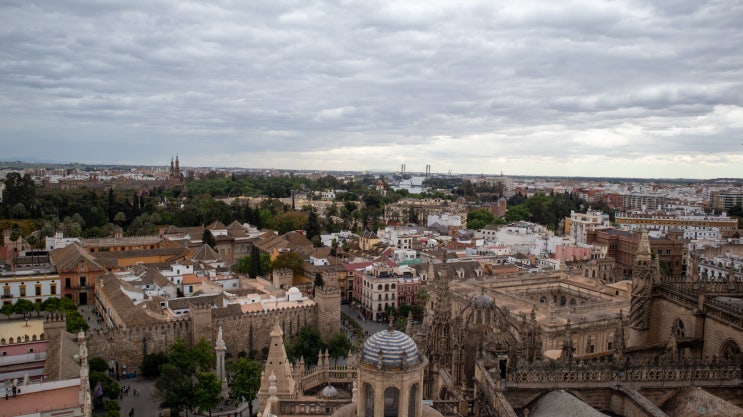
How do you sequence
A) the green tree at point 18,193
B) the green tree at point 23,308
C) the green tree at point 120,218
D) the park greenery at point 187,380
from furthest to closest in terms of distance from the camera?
the green tree at point 120,218 < the green tree at point 18,193 < the green tree at point 23,308 < the park greenery at point 187,380

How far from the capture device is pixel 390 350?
8320 mm

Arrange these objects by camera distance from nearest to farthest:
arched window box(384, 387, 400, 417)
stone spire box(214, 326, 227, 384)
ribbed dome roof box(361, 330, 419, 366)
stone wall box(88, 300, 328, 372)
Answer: ribbed dome roof box(361, 330, 419, 366) → arched window box(384, 387, 400, 417) → stone spire box(214, 326, 227, 384) → stone wall box(88, 300, 328, 372)

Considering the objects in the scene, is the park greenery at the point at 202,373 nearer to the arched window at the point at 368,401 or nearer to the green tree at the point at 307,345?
the green tree at the point at 307,345

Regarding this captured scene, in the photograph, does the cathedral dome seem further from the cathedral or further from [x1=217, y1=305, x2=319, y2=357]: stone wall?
[x1=217, y1=305, x2=319, y2=357]: stone wall

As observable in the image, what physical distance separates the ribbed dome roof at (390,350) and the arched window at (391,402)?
0.47 meters

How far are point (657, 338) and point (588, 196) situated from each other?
159 m

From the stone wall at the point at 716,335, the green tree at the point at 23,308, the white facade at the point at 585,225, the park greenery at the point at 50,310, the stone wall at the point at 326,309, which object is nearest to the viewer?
the stone wall at the point at 716,335

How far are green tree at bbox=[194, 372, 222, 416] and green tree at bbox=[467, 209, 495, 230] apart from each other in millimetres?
70774

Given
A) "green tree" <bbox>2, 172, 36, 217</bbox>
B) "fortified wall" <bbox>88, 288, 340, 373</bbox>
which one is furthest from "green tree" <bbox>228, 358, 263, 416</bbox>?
"green tree" <bbox>2, 172, 36, 217</bbox>

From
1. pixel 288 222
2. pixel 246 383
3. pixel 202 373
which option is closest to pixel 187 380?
pixel 202 373

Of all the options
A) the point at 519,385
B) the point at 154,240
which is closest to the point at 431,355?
the point at 519,385

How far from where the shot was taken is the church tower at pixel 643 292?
18750 mm

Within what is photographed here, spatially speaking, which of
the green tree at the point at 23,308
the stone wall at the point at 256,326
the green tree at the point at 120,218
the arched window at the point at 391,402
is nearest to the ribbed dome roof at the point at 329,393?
the arched window at the point at 391,402

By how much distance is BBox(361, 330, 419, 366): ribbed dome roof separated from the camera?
8289mm
